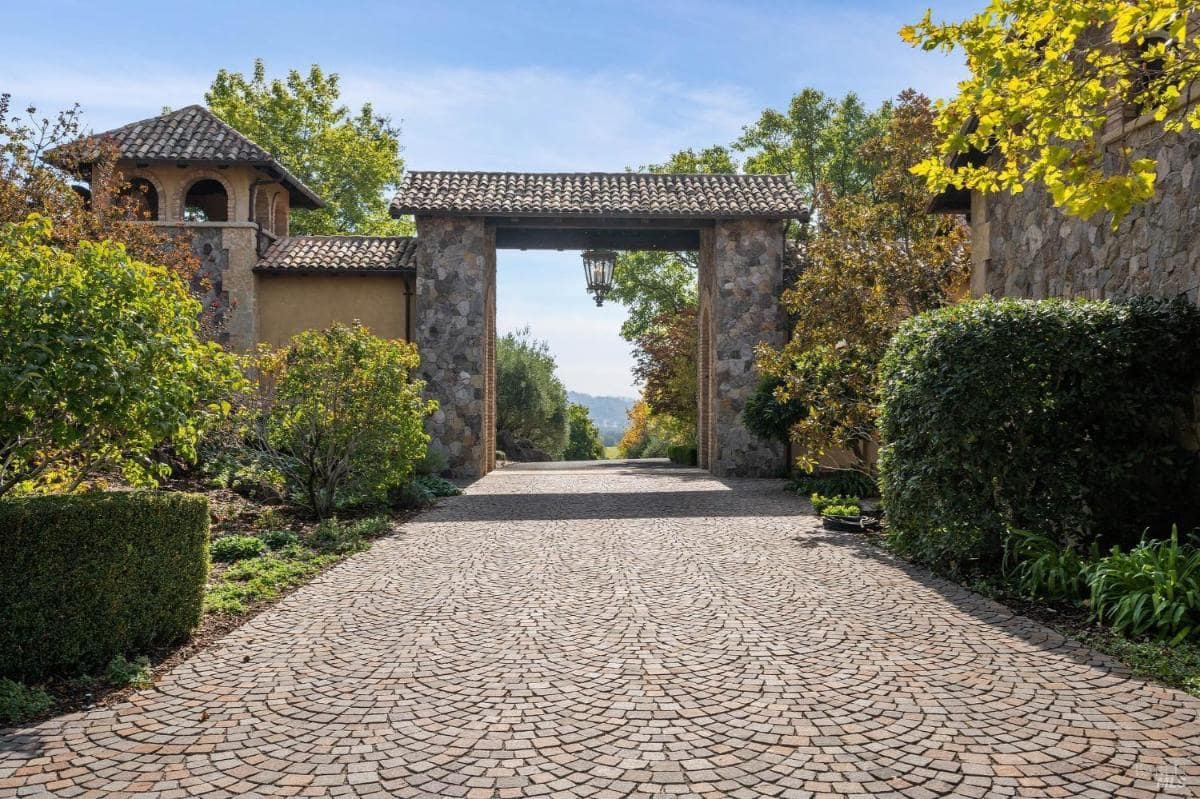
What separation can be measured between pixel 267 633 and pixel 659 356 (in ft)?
58.9

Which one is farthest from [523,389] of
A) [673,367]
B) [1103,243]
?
[1103,243]

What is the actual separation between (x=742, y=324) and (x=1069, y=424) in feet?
32.6

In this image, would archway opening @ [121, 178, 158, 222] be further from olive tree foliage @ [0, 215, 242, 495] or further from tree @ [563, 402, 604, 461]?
tree @ [563, 402, 604, 461]

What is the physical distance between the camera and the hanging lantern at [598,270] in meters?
15.9

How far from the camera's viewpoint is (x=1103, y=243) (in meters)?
7.46

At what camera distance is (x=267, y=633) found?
198 inches

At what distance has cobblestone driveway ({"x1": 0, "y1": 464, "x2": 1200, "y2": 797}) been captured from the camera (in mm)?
3021

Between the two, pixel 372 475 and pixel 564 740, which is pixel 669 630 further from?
pixel 372 475

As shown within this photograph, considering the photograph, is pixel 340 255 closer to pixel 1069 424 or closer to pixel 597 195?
pixel 597 195

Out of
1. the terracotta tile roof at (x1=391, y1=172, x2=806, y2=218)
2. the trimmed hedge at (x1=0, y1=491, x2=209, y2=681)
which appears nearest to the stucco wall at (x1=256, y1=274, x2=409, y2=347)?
the terracotta tile roof at (x1=391, y1=172, x2=806, y2=218)

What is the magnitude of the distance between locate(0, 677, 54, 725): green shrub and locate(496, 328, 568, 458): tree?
2228 centimetres

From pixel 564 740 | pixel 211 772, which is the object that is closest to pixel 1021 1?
pixel 564 740

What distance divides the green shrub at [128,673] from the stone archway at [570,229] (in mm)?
11228

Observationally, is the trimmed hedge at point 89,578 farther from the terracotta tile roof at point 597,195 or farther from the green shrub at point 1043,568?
the terracotta tile roof at point 597,195
